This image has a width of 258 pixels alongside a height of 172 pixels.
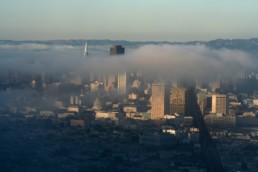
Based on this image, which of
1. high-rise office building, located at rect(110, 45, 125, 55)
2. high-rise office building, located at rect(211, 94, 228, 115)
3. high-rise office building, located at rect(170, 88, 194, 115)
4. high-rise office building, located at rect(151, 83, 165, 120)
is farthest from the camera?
high-rise office building, located at rect(110, 45, 125, 55)

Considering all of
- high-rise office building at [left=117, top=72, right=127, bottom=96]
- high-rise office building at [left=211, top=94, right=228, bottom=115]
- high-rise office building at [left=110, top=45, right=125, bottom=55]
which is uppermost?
high-rise office building at [left=110, top=45, right=125, bottom=55]

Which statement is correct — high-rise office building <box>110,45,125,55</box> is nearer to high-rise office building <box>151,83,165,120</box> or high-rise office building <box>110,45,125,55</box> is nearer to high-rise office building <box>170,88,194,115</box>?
high-rise office building <box>151,83,165,120</box>

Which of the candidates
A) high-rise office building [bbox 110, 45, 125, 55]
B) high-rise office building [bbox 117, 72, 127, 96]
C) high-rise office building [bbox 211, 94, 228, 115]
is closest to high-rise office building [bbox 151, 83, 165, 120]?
high-rise office building [bbox 117, 72, 127, 96]

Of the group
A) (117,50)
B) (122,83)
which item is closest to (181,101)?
(122,83)

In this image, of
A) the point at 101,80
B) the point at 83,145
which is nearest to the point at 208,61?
the point at 101,80

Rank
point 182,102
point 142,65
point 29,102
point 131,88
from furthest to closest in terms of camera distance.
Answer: point 142,65, point 131,88, point 182,102, point 29,102

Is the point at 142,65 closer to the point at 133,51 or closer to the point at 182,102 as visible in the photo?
the point at 133,51

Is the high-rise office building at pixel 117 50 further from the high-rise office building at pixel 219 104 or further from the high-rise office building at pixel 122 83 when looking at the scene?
the high-rise office building at pixel 219 104
